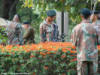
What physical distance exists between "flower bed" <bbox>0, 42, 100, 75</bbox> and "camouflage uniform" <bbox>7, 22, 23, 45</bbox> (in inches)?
116

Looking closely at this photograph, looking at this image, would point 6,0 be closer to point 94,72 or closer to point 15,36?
point 15,36

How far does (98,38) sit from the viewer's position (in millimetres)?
7145

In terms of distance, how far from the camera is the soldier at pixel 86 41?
7035mm

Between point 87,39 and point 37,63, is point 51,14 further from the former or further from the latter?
point 87,39

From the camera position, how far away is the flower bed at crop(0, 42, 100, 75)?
7.99 metres

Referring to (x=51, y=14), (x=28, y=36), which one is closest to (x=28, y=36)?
(x=28, y=36)

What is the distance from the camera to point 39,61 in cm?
804

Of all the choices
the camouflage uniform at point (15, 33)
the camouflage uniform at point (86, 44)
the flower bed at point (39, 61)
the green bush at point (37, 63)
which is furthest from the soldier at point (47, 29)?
the camouflage uniform at point (86, 44)

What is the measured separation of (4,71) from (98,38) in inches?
95.5

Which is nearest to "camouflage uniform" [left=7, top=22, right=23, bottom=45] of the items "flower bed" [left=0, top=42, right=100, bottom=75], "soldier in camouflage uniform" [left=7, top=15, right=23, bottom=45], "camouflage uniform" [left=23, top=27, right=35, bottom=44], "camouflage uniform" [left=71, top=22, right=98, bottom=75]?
"soldier in camouflage uniform" [left=7, top=15, right=23, bottom=45]

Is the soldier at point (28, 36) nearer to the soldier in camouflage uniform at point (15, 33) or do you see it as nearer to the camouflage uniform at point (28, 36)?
the camouflage uniform at point (28, 36)

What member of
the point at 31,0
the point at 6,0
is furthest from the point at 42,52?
the point at 6,0

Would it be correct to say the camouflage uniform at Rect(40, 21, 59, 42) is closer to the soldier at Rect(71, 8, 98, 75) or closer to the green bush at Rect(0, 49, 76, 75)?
the green bush at Rect(0, 49, 76, 75)

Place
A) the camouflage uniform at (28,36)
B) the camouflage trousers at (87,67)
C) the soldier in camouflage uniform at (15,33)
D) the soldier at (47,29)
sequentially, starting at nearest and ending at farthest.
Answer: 1. the camouflage trousers at (87,67)
2. the soldier at (47,29)
3. the soldier in camouflage uniform at (15,33)
4. the camouflage uniform at (28,36)
